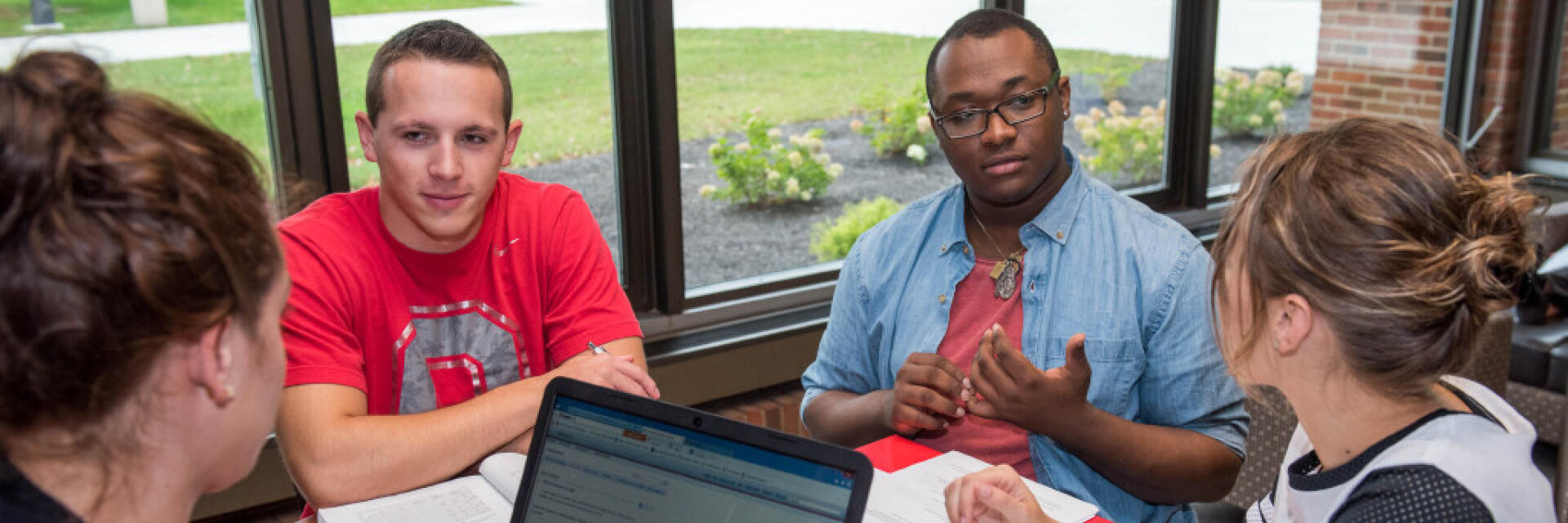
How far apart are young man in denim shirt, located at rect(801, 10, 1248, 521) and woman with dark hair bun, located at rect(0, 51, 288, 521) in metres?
0.97

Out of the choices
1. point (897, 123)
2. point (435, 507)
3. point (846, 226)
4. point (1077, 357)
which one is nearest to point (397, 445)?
point (435, 507)

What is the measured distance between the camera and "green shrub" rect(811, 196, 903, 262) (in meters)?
3.43

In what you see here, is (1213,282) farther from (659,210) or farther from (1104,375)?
(659,210)

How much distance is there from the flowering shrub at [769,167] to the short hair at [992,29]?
1.31 metres

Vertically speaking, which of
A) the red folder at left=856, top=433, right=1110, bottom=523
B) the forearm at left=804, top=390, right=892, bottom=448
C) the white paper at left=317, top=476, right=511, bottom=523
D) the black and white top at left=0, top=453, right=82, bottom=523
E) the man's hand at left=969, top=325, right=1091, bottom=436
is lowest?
the forearm at left=804, top=390, right=892, bottom=448

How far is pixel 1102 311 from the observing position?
1.79 m

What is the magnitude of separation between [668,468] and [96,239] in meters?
0.54

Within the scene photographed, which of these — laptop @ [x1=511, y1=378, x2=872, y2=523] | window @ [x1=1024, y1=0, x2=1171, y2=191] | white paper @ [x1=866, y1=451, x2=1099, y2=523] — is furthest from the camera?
window @ [x1=1024, y1=0, x2=1171, y2=191]

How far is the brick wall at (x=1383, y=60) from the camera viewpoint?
4906 millimetres

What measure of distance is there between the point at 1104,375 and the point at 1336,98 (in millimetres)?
3833

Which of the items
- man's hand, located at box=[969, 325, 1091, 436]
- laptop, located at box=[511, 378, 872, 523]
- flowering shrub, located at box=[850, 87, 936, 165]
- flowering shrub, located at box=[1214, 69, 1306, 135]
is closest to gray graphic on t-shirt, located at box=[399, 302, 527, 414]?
laptop, located at box=[511, 378, 872, 523]

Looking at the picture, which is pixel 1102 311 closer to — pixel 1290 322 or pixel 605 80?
pixel 1290 322

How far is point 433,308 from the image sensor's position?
5.76 ft

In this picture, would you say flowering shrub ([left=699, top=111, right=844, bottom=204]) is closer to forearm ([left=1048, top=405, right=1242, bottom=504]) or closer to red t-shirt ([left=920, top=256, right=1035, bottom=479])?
red t-shirt ([left=920, top=256, right=1035, bottom=479])
